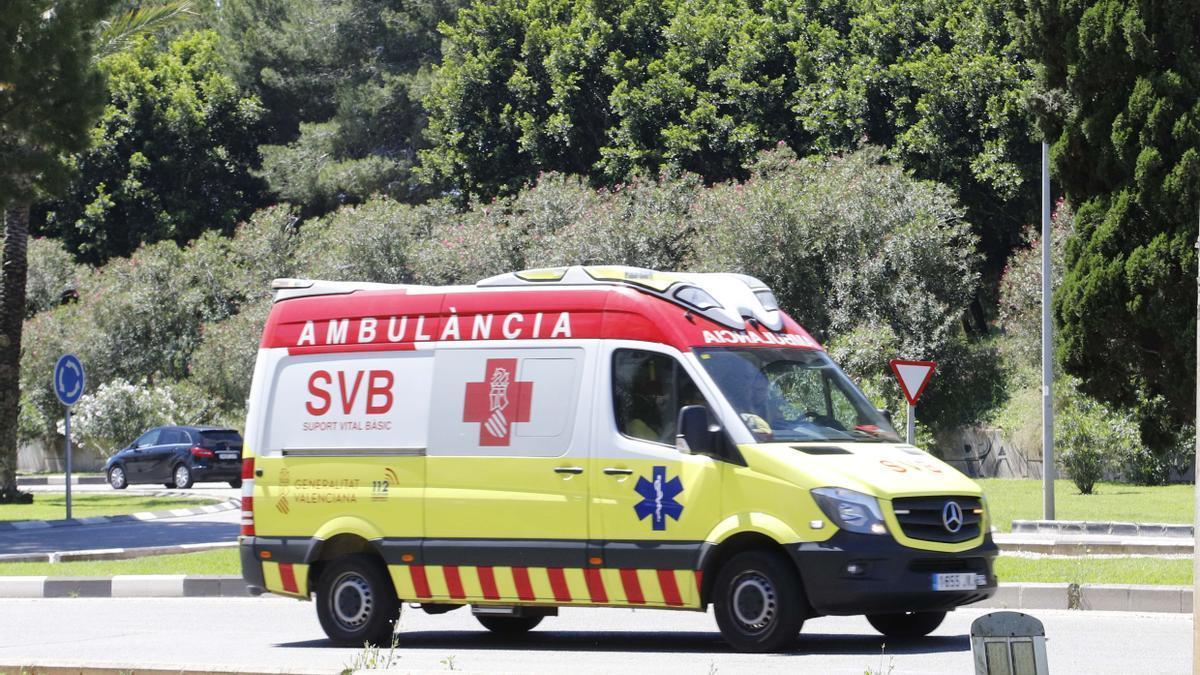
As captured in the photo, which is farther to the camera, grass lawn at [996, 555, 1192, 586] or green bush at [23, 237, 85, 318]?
green bush at [23, 237, 85, 318]

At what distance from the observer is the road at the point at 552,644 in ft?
30.7

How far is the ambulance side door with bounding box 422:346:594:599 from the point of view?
10.6 meters

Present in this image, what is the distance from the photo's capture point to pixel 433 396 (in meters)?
11.1

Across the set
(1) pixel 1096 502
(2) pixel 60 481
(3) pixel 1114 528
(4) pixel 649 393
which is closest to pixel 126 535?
(3) pixel 1114 528

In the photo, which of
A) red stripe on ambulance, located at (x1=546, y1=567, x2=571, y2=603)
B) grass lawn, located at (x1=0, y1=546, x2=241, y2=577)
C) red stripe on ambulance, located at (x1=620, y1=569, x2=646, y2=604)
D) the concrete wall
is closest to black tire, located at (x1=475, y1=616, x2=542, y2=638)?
red stripe on ambulance, located at (x1=546, y1=567, x2=571, y2=603)

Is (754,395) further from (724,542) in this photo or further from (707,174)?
(707,174)

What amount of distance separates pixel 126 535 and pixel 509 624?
11455 mm

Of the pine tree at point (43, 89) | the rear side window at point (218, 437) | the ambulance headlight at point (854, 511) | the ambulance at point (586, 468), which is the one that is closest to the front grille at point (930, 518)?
the ambulance at point (586, 468)

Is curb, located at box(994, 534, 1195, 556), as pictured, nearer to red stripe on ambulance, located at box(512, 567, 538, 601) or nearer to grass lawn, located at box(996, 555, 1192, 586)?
grass lawn, located at box(996, 555, 1192, 586)

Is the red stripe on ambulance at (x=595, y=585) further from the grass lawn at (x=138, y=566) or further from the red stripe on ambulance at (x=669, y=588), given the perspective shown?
the grass lawn at (x=138, y=566)

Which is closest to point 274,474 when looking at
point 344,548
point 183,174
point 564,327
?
point 344,548

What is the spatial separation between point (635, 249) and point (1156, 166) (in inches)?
866

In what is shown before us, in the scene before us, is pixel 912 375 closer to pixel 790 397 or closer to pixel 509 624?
pixel 509 624

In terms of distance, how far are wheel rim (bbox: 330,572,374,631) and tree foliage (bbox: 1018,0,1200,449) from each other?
13844 mm
